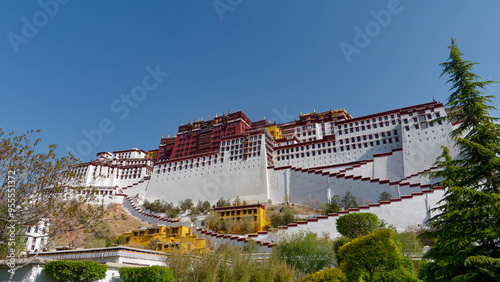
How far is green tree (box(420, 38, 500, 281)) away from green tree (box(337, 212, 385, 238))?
1406 centimetres

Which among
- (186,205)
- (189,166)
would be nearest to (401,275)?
(186,205)

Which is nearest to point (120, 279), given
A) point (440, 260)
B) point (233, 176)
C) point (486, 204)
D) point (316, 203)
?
point (440, 260)

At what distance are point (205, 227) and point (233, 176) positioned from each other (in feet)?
59.5

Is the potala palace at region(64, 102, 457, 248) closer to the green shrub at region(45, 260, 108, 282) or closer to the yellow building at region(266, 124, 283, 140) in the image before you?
the yellow building at region(266, 124, 283, 140)

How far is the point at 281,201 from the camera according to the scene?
49906 millimetres

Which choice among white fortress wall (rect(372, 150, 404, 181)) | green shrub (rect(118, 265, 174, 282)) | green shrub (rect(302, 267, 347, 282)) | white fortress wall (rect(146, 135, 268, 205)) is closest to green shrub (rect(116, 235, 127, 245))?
white fortress wall (rect(146, 135, 268, 205))

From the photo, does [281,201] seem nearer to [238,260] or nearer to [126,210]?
[126,210]

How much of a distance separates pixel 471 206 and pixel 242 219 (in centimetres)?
3011

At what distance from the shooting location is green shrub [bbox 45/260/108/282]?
465 inches

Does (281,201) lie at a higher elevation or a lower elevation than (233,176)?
lower

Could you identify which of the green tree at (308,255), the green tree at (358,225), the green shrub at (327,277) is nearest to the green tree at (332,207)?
the green tree at (358,225)

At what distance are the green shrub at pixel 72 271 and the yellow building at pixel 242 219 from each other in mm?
25589

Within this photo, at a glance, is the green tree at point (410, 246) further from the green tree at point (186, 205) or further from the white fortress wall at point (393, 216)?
the green tree at point (186, 205)

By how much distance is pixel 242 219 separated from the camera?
37.9m
